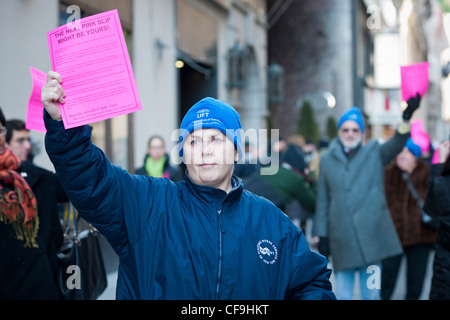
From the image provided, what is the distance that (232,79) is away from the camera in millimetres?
14625

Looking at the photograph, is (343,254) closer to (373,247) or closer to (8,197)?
(373,247)

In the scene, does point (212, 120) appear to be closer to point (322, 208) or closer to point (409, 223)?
point (322, 208)

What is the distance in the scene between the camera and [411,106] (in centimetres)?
528

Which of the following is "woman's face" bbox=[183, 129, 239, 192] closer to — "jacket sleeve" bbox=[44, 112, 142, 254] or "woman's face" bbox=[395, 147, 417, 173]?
"jacket sleeve" bbox=[44, 112, 142, 254]

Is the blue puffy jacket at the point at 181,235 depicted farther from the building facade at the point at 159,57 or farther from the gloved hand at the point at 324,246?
the gloved hand at the point at 324,246

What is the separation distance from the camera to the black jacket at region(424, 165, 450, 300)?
4145mm

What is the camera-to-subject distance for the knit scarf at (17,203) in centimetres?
362

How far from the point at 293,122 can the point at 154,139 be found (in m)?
18.6

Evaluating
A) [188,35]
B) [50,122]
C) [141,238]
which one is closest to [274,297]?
[141,238]

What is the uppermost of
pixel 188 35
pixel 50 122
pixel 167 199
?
pixel 188 35

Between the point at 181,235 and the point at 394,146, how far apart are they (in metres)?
3.68

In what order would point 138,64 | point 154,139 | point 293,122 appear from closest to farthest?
1. point 154,139
2. point 138,64
3. point 293,122

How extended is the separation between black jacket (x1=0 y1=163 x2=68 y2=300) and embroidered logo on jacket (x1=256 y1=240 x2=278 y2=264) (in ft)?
6.24
